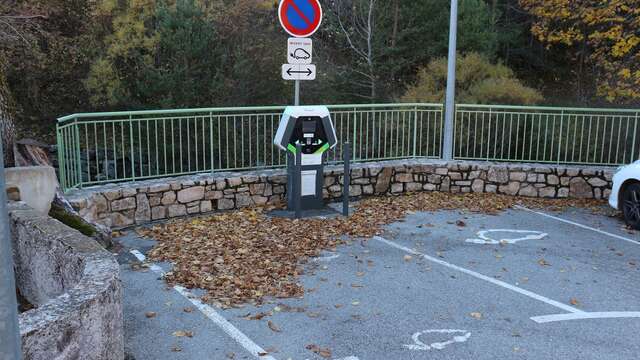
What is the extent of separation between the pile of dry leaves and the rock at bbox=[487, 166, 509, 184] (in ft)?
1.21

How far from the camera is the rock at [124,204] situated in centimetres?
807

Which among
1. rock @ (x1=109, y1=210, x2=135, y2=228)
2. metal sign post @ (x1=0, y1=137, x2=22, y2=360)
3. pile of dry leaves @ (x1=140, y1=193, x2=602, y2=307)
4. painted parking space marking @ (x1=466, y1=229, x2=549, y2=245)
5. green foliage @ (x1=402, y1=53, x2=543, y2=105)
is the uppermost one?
green foliage @ (x1=402, y1=53, x2=543, y2=105)

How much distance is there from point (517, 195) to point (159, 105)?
44.3 ft

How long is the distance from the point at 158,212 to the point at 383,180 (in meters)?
3.81

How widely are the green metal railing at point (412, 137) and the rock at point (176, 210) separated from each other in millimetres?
570

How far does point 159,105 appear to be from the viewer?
812 inches

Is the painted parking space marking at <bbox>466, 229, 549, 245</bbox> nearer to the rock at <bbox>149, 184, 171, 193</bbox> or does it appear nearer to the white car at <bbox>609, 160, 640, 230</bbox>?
the white car at <bbox>609, 160, 640, 230</bbox>

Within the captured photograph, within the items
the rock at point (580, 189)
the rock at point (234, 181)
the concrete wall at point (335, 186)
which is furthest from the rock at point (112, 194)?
the rock at point (580, 189)

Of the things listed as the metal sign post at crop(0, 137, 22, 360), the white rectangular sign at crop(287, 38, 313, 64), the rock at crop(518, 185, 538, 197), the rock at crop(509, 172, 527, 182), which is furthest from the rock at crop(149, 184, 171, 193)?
the metal sign post at crop(0, 137, 22, 360)

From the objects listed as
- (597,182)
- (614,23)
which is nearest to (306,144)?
(597,182)

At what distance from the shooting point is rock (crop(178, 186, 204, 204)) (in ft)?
28.3

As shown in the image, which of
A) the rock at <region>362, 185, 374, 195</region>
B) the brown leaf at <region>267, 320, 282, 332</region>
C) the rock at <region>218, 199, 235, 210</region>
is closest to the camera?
the brown leaf at <region>267, 320, 282, 332</region>

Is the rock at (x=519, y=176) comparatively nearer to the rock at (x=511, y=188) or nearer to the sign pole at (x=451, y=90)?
the rock at (x=511, y=188)

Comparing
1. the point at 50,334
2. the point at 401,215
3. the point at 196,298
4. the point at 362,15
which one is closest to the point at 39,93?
the point at 362,15
